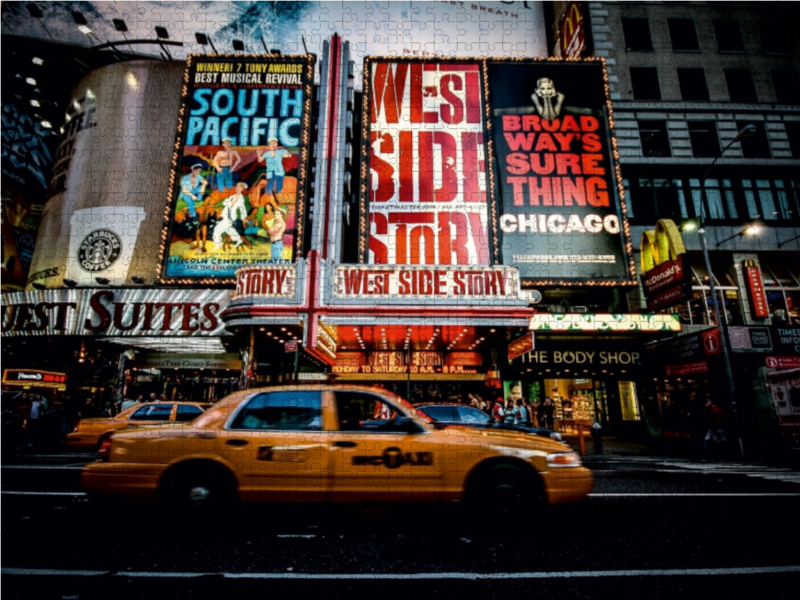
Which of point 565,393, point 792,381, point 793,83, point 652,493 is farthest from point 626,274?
point 793,83

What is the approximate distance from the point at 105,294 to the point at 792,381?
92.8ft

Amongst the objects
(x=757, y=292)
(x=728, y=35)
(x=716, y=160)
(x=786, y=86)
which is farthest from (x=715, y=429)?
(x=728, y=35)

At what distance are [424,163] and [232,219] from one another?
992cm

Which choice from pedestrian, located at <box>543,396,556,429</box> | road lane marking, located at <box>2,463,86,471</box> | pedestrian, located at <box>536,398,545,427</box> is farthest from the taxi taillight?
pedestrian, located at <box>536,398,545,427</box>

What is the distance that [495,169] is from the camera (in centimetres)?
2066

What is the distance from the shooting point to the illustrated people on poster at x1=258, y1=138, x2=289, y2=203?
2017 centimetres

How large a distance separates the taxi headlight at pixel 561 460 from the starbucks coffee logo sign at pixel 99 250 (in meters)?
22.3

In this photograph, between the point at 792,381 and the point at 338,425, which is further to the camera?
the point at 792,381

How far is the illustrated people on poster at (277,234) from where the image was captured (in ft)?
63.0

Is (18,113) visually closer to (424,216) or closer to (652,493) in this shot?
(424,216)

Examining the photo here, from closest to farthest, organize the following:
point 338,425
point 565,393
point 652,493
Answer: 1. point 338,425
2. point 652,493
3. point 565,393

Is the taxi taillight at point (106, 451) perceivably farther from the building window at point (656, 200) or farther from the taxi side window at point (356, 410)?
the building window at point (656, 200)

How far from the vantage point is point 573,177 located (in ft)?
66.9

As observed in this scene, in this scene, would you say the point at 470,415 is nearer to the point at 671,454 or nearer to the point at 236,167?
the point at 671,454
